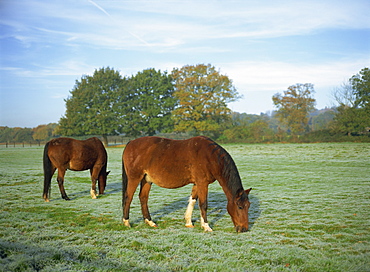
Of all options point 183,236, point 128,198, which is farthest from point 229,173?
point 128,198

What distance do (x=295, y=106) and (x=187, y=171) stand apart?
61968 mm

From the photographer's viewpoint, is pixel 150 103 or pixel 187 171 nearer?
pixel 187 171

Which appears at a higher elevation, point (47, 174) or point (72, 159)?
point (72, 159)

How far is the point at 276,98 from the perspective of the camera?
65438 mm

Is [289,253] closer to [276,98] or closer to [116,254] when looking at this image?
[116,254]

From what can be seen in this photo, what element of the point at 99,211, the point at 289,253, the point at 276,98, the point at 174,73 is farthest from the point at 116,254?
the point at 276,98

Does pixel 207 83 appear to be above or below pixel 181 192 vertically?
above

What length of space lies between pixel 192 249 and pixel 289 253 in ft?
5.17

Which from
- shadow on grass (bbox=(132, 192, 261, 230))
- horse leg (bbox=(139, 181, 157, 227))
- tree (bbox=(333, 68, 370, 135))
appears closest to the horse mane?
shadow on grass (bbox=(132, 192, 261, 230))

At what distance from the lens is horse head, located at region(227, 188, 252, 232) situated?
6121 millimetres

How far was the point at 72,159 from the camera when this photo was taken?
10.6 m

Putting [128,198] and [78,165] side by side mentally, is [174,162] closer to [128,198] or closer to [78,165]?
[128,198]

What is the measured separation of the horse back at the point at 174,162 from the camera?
6.61m

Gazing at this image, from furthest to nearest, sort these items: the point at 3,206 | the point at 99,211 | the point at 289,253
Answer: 1. the point at 3,206
2. the point at 99,211
3. the point at 289,253
